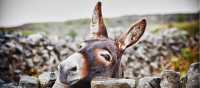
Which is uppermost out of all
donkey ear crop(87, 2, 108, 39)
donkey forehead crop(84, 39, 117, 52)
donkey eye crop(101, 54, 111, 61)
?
donkey ear crop(87, 2, 108, 39)

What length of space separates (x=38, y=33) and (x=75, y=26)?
308mm

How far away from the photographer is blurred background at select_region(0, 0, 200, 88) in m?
3.03

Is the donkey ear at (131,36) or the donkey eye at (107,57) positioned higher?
the donkey ear at (131,36)

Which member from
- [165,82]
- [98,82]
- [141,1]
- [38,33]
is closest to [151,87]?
[165,82]

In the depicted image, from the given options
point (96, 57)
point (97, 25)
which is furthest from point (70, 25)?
point (96, 57)

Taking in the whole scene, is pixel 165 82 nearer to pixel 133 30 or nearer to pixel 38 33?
pixel 133 30

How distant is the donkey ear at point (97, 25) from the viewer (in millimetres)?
3023

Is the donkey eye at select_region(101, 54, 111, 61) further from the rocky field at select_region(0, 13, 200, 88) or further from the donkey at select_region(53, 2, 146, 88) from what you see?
the rocky field at select_region(0, 13, 200, 88)

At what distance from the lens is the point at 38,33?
307 centimetres

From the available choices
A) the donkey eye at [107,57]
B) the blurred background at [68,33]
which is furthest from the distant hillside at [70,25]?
the donkey eye at [107,57]

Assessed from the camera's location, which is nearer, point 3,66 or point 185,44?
point 3,66

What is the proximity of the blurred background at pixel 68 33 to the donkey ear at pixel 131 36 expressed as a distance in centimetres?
4

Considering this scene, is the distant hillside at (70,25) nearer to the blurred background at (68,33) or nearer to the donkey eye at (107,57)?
the blurred background at (68,33)

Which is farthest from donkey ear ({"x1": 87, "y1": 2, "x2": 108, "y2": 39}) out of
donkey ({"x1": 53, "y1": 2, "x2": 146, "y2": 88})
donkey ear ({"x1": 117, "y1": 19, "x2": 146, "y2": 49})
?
donkey ear ({"x1": 117, "y1": 19, "x2": 146, "y2": 49})
